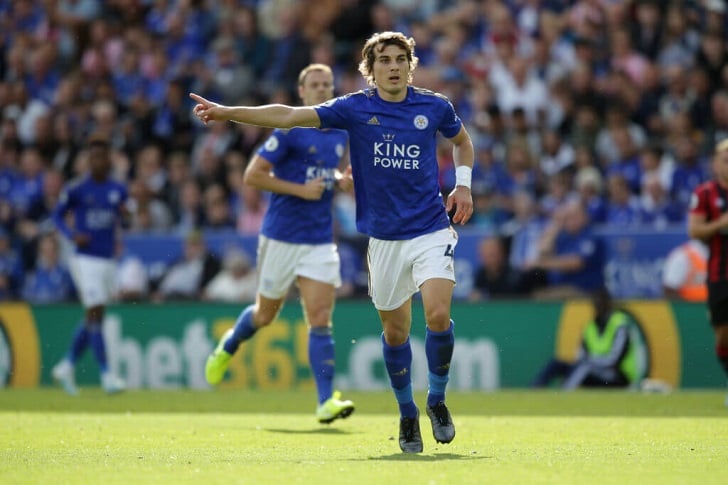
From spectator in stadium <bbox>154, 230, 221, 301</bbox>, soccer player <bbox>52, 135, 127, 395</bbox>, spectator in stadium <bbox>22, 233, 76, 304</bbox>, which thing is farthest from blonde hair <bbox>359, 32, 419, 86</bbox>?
spectator in stadium <bbox>22, 233, 76, 304</bbox>

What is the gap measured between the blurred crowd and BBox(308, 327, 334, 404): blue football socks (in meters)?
5.41

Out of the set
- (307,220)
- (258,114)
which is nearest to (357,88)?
(307,220)

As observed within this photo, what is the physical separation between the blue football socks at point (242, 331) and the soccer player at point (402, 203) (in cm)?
319

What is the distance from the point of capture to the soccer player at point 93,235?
15234mm

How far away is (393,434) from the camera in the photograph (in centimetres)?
1010

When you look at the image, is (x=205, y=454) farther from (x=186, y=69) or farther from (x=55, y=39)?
(x=55, y=39)

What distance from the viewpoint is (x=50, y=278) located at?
18891 mm

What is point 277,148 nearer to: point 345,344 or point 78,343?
point 78,343

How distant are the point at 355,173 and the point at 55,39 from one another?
16.1m

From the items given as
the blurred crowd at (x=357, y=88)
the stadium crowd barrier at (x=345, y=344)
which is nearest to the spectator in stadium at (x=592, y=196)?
the blurred crowd at (x=357, y=88)

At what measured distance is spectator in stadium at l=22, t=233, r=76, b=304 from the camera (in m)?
18.8

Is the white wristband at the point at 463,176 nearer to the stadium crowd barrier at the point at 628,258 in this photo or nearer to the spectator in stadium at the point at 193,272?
the stadium crowd barrier at the point at 628,258

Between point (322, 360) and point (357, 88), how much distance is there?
29.7 feet

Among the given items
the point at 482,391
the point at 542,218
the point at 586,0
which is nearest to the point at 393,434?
the point at 482,391
